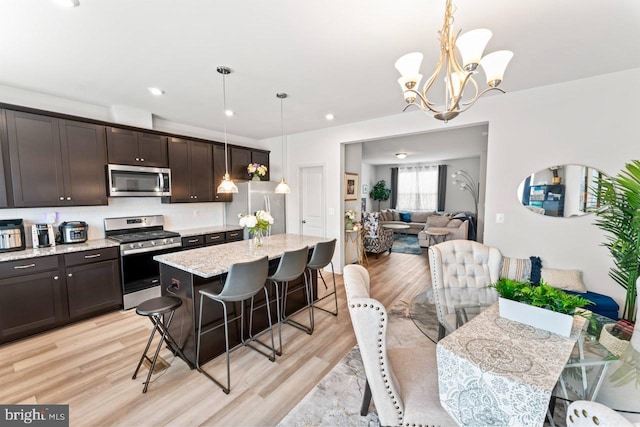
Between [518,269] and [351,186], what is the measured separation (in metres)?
3.28

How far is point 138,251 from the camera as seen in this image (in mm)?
3385

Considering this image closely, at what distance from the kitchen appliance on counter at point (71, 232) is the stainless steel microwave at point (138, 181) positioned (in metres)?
0.51

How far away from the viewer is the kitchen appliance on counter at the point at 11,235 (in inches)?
107

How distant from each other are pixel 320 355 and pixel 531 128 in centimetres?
340

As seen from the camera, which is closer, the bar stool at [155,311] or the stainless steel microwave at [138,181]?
the bar stool at [155,311]

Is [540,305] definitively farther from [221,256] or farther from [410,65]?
[221,256]

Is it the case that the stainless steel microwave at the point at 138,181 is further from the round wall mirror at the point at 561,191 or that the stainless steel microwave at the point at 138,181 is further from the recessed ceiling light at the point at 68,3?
the round wall mirror at the point at 561,191

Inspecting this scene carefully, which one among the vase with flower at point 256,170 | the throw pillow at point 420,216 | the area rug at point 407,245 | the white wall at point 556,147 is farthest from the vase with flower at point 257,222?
the throw pillow at point 420,216

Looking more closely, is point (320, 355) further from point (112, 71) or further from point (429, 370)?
point (112, 71)

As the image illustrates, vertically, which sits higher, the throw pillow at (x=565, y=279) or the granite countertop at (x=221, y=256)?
the granite countertop at (x=221, y=256)

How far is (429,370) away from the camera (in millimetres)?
1445

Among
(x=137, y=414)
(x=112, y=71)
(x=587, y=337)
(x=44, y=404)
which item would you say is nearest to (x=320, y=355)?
(x=137, y=414)

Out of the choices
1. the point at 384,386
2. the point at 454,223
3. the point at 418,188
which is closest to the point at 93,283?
the point at 384,386

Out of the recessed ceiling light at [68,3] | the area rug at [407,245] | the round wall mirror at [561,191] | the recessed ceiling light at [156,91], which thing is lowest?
the area rug at [407,245]
